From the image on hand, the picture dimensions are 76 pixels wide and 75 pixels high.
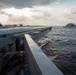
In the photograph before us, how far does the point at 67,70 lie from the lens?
1916cm

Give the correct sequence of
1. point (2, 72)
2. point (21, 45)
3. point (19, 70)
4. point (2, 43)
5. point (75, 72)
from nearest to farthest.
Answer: point (19, 70), point (2, 72), point (2, 43), point (75, 72), point (21, 45)

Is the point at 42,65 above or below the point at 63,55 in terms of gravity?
above

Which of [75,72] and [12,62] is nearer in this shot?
[12,62]

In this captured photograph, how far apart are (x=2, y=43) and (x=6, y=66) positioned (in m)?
5.21

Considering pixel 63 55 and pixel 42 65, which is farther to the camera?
pixel 63 55

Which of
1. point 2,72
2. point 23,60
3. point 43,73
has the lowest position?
point 2,72

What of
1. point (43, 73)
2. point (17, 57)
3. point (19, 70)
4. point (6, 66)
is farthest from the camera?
point (17, 57)

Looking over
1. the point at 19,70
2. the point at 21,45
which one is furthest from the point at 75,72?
the point at 19,70

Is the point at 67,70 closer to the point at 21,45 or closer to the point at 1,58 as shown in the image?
the point at 21,45

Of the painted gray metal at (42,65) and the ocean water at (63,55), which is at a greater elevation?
the painted gray metal at (42,65)

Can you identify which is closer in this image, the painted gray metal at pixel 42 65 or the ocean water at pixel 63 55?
the painted gray metal at pixel 42 65

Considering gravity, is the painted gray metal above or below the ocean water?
above

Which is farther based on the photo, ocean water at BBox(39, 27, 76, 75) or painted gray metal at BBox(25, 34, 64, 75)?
ocean water at BBox(39, 27, 76, 75)

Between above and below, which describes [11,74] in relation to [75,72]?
above
